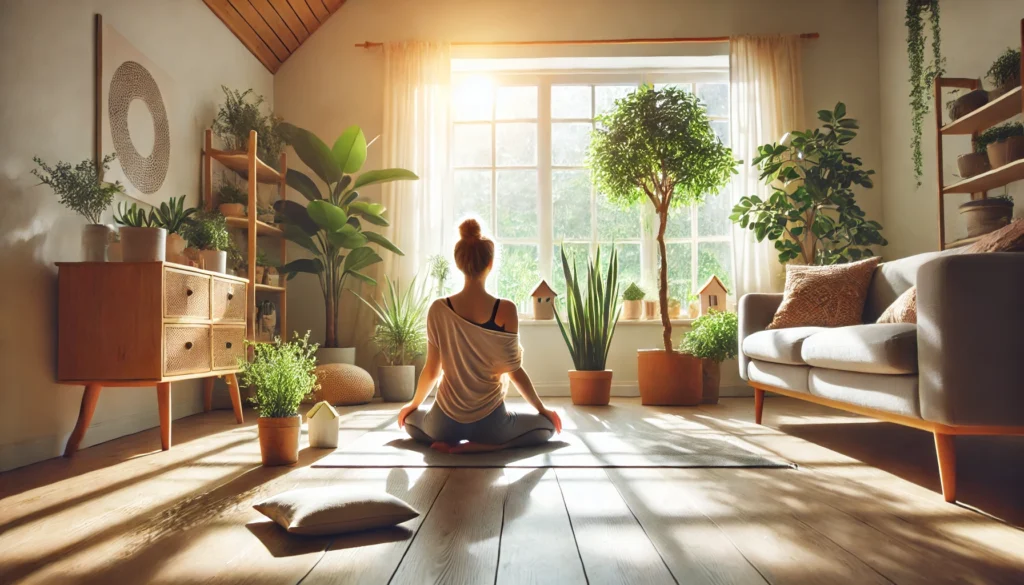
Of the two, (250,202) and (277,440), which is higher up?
(250,202)

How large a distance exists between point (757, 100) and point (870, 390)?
11.7 ft

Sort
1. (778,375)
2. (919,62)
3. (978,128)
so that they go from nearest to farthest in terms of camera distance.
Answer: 1. (778,375)
2. (978,128)
3. (919,62)

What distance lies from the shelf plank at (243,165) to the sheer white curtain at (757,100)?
3353 millimetres

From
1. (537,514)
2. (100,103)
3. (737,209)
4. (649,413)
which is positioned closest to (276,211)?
(100,103)

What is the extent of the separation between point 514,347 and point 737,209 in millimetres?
2938

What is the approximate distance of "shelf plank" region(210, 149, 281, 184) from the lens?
429 cm

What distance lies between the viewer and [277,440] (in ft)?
7.99

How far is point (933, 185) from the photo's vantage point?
15.4ft

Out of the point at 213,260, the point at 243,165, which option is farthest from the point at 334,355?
the point at 213,260

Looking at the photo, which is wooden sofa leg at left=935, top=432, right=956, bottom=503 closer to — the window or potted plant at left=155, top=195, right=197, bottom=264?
potted plant at left=155, top=195, right=197, bottom=264

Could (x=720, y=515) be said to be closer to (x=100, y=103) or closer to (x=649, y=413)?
(x=649, y=413)

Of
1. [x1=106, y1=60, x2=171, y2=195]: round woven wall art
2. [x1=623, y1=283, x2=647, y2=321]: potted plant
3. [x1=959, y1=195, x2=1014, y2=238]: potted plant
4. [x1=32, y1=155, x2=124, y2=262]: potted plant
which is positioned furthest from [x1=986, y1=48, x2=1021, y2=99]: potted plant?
[x1=106, y1=60, x2=171, y2=195]: round woven wall art

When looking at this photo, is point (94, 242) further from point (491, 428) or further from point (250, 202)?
point (491, 428)

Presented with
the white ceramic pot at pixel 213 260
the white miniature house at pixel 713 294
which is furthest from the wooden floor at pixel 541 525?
the white miniature house at pixel 713 294
